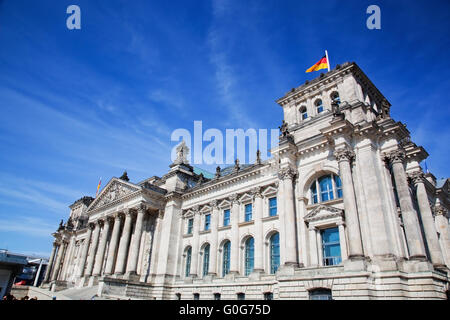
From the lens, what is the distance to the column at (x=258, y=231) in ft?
90.2

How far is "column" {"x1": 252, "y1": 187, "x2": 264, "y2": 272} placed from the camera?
27.5 meters

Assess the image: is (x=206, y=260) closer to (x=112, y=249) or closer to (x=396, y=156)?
(x=112, y=249)

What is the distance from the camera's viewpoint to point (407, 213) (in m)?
20.4

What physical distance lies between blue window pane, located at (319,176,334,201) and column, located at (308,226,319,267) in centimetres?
287

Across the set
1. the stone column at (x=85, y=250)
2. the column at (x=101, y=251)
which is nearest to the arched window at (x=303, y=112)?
the column at (x=101, y=251)

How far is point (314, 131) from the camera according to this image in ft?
89.7

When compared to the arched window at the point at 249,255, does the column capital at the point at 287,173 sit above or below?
above

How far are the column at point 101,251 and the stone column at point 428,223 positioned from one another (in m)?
36.9

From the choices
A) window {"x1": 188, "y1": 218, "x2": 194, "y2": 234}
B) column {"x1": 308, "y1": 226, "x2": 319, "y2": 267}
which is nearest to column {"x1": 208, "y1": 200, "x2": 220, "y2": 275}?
window {"x1": 188, "y1": 218, "x2": 194, "y2": 234}

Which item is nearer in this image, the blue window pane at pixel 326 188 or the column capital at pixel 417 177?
the blue window pane at pixel 326 188

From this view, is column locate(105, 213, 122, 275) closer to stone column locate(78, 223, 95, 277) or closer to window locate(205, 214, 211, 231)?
stone column locate(78, 223, 95, 277)

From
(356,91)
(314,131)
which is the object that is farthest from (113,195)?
(356,91)

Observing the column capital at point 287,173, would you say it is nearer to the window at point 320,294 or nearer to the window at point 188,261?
the window at point 320,294
